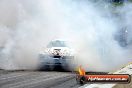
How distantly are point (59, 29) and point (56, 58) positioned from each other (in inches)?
133

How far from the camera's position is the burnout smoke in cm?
2348

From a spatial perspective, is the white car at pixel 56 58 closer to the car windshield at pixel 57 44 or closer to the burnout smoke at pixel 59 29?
the burnout smoke at pixel 59 29

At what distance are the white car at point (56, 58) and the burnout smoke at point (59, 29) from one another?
50 cm

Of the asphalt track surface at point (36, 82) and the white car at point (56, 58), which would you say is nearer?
the asphalt track surface at point (36, 82)

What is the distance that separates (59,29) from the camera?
2545 centimetres

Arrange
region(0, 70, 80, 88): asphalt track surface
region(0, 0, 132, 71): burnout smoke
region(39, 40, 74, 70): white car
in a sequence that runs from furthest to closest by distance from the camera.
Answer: region(0, 0, 132, 71): burnout smoke
region(39, 40, 74, 70): white car
region(0, 70, 80, 88): asphalt track surface

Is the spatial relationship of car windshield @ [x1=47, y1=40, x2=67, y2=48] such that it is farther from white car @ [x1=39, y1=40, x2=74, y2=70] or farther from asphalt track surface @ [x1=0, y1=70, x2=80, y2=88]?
asphalt track surface @ [x1=0, y1=70, x2=80, y2=88]

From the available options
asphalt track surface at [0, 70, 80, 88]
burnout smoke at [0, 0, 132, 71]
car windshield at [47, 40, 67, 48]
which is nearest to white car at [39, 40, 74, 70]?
burnout smoke at [0, 0, 132, 71]

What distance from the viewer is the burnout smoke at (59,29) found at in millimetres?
23484

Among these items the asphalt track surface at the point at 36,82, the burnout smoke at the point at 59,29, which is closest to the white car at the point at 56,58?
the burnout smoke at the point at 59,29

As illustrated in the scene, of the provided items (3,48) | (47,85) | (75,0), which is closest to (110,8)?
(75,0)

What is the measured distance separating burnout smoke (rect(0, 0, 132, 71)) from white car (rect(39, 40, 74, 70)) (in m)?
0.50

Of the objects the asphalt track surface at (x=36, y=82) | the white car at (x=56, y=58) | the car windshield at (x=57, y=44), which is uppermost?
the car windshield at (x=57, y=44)

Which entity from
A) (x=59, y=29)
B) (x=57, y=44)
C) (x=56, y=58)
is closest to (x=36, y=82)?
(x=56, y=58)
